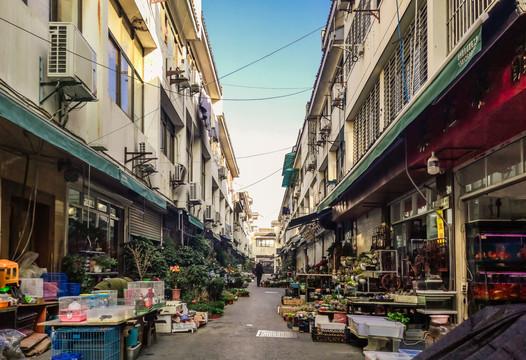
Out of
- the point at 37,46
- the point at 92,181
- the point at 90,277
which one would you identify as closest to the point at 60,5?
the point at 37,46

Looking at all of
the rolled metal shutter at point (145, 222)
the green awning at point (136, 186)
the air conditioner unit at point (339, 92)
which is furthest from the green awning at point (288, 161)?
the green awning at point (136, 186)

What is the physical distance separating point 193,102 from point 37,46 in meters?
15.6

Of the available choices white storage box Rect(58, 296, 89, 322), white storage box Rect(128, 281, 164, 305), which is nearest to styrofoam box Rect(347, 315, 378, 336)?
white storage box Rect(128, 281, 164, 305)

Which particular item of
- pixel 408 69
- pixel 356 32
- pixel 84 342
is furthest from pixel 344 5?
pixel 84 342

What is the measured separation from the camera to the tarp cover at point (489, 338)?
269cm

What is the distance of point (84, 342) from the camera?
714 centimetres

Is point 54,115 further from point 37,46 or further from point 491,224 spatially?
point 491,224

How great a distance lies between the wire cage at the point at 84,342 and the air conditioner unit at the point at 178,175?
39.6 feet

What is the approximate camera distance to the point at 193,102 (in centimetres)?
2339

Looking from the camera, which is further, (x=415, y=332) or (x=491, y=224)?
(x=415, y=332)

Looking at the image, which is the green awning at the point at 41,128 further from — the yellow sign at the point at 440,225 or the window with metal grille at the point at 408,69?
the window with metal grille at the point at 408,69

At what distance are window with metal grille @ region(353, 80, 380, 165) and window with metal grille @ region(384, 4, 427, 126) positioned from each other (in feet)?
3.78

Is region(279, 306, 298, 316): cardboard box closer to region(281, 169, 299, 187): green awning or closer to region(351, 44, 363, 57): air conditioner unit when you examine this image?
region(351, 44, 363, 57): air conditioner unit

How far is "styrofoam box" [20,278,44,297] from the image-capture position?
738 centimetres
